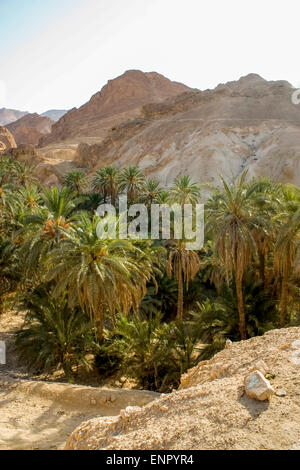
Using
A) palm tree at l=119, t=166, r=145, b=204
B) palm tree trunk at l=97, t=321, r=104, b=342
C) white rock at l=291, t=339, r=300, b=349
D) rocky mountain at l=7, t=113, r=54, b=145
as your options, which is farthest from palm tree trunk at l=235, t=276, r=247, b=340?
rocky mountain at l=7, t=113, r=54, b=145

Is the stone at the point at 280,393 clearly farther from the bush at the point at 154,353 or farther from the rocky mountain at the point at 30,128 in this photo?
the rocky mountain at the point at 30,128

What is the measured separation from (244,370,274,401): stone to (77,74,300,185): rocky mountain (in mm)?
42167

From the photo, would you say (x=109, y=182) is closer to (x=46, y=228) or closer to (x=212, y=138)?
(x=212, y=138)

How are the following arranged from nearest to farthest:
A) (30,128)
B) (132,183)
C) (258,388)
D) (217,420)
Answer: (217,420), (258,388), (132,183), (30,128)

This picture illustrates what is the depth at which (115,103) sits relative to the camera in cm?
13212

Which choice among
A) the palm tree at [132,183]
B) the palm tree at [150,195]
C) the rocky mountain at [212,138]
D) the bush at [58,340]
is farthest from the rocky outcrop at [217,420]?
the rocky mountain at [212,138]

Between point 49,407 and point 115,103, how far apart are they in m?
133

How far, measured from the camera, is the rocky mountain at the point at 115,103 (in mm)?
122812

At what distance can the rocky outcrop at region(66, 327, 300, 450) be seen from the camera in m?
4.55

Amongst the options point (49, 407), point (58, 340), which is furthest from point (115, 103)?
point (49, 407)

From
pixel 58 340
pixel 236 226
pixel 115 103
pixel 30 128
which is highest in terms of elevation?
pixel 115 103

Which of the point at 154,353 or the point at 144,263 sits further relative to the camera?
the point at 144,263

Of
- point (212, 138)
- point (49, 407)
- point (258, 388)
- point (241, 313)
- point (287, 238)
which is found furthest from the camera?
point (212, 138)

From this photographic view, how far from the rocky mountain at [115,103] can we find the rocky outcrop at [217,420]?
119 meters
